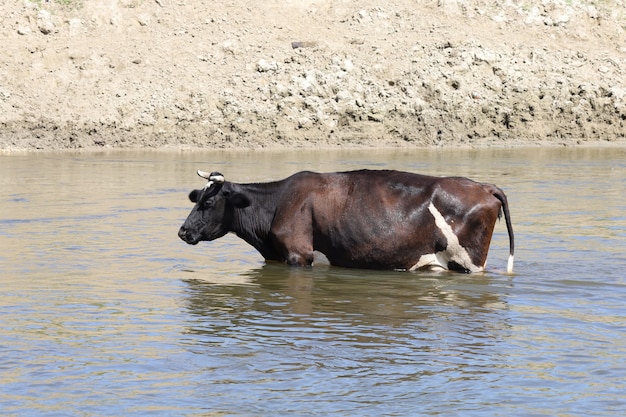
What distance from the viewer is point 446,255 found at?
38.9 feet

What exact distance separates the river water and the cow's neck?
247 millimetres

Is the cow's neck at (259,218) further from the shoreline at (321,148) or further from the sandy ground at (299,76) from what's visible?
the sandy ground at (299,76)

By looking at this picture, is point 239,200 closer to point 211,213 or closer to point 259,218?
point 259,218

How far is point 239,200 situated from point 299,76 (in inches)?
971

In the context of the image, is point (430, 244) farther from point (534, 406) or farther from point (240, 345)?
point (534, 406)

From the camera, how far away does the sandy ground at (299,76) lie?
35.7 metres

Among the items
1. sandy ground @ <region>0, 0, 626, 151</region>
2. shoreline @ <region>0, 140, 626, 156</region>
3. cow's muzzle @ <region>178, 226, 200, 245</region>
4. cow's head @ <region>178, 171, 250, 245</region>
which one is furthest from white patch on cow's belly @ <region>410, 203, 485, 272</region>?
sandy ground @ <region>0, 0, 626, 151</region>

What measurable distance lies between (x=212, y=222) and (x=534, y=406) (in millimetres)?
6500

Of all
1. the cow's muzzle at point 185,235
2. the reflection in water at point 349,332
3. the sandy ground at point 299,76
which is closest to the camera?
the reflection in water at point 349,332

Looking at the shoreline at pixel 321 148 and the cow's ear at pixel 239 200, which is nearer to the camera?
the cow's ear at pixel 239 200

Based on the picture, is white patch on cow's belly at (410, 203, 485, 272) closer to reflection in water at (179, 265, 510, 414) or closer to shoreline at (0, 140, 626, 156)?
reflection in water at (179, 265, 510, 414)

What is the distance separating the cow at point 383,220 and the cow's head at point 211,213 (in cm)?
37

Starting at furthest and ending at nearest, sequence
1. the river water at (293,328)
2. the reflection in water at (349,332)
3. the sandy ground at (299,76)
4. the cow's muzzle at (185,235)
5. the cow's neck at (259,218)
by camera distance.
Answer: the sandy ground at (299,76) < the cow's muzzle at (185,235) < the cow's neck at (259,218) < the reflection in water at (349,332) < the river water at (293,328)

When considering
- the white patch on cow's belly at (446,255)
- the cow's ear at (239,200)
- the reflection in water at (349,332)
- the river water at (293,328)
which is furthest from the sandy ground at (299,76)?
the reflection in water at (349,332)
